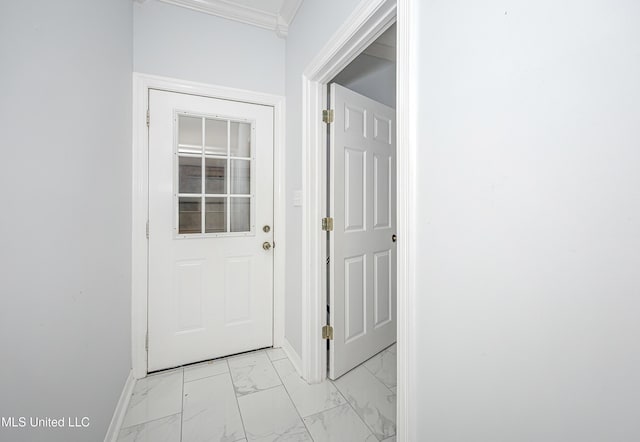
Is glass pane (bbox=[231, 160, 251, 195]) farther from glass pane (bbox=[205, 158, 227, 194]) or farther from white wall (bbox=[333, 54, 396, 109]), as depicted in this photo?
white wall (bbox=[333, 54, 396, 109])

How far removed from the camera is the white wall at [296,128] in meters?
1.68

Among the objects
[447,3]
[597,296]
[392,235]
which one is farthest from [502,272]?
[392,235]

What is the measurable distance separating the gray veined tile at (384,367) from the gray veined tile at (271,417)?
0.63 metres

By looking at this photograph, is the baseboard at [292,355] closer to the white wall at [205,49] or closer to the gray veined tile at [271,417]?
the gray veined tile at [271,417]

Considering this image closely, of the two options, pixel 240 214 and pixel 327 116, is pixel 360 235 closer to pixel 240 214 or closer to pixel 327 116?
pixel 327 116

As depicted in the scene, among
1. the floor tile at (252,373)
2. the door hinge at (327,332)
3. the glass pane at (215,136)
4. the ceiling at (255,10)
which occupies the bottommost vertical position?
the floor tile at (252,373)

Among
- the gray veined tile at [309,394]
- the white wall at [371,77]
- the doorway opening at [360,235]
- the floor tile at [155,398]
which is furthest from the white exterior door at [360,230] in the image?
the floor tile at [155,398]

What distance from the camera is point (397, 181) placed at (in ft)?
3.02

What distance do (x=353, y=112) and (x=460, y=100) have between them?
3.88ft

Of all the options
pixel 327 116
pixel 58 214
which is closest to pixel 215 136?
pixel 327 116

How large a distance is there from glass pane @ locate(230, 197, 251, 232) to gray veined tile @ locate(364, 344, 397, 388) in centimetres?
138

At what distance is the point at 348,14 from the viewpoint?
1.30 m

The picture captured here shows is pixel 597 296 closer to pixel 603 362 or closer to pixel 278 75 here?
pixel 603 362

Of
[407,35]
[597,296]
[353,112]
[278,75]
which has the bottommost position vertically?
[597,296]
